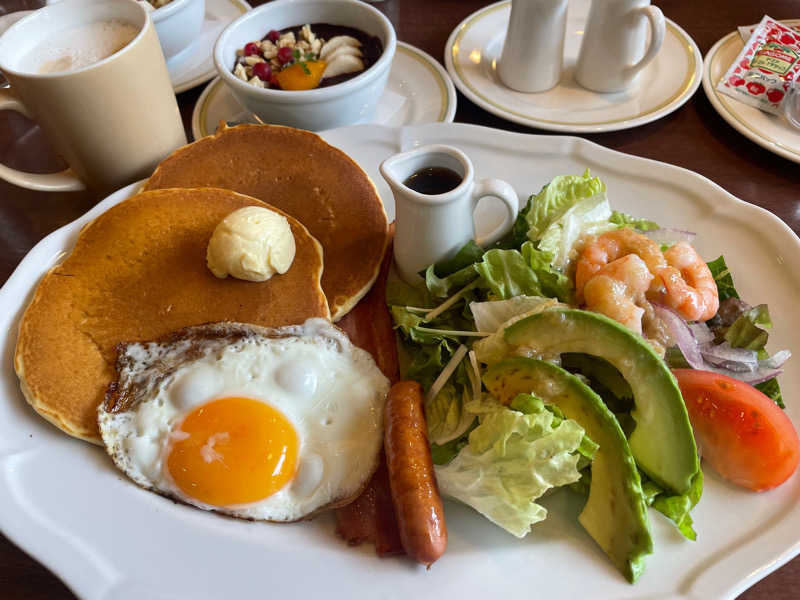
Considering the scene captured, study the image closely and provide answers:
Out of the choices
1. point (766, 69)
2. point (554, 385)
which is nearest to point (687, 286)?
point (554, 385)

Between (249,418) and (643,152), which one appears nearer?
(249,418)

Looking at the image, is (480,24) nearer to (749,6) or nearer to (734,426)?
(749,6)

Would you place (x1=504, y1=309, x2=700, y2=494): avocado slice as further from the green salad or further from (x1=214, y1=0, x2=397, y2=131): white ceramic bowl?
(x1=214, y1=0, x2=397, y2=131): white ceramic bowl

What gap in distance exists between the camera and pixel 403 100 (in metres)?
2.35

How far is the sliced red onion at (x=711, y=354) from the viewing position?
1.54 meters

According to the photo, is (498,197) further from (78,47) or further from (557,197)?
(78,47)

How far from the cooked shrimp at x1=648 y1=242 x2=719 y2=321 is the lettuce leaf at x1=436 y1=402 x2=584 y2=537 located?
52 cm

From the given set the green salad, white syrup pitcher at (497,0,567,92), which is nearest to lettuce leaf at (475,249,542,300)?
the green salad

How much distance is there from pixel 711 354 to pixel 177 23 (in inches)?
86.6

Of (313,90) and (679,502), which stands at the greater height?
(313,90)

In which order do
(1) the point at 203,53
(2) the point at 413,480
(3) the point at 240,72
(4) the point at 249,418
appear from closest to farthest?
(2) the point at 413,480, (4) the point at 249,418, (3) the point at 240,72, (1) the point at 203,53

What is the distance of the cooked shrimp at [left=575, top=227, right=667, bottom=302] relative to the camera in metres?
1.64

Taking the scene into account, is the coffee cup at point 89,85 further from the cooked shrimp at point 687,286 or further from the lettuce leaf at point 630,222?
the cooked shrimp at point 687,286

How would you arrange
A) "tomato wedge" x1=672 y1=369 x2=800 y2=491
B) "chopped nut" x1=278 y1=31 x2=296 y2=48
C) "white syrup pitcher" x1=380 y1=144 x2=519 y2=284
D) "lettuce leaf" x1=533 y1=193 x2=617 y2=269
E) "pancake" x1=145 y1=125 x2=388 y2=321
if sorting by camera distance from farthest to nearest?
1. "chopped nut" x1=278 y1=31 x2=296 y2=48
2. "pancake" x1=145 y1=125 x2=388 y2=321
3. "lettuce leaf" x1=533 y1=193 x2=617 y2=269
4. "white syrup pitcher" x1=380 y1=144 x2=519 y2=284
5. "tomato wedge" x1=672 y1=369 x2=800 y2=491
